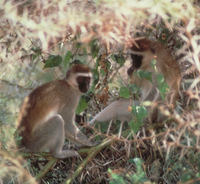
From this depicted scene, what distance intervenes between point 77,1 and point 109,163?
7.98 feet

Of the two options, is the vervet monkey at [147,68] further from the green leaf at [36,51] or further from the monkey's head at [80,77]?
the green leaf at [36,51]

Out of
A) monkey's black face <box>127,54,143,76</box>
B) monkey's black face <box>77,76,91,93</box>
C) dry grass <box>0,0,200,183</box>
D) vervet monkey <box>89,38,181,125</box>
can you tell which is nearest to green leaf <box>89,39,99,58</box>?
dry grass <box>0,0,200,183</box>

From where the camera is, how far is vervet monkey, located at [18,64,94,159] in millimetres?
5238

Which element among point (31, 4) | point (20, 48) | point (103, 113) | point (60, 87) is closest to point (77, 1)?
point (31, 4)

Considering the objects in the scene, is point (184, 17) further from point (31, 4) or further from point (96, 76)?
point (96, 76)

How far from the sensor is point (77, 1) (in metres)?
4.43

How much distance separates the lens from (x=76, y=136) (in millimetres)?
5453

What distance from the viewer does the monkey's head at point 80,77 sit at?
18.7 feet

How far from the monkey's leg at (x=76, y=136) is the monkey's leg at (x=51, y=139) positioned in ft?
0.80

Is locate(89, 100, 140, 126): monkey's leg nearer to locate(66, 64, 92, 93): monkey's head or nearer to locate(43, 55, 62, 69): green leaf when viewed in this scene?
locate(66, 64, 92, 93): monkey's head

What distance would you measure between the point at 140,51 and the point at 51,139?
87.0 inches

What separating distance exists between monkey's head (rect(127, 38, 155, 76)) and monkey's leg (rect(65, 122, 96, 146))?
137cm

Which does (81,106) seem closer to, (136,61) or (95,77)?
(95,77)

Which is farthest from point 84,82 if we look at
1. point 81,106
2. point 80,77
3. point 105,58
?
point 105,58
